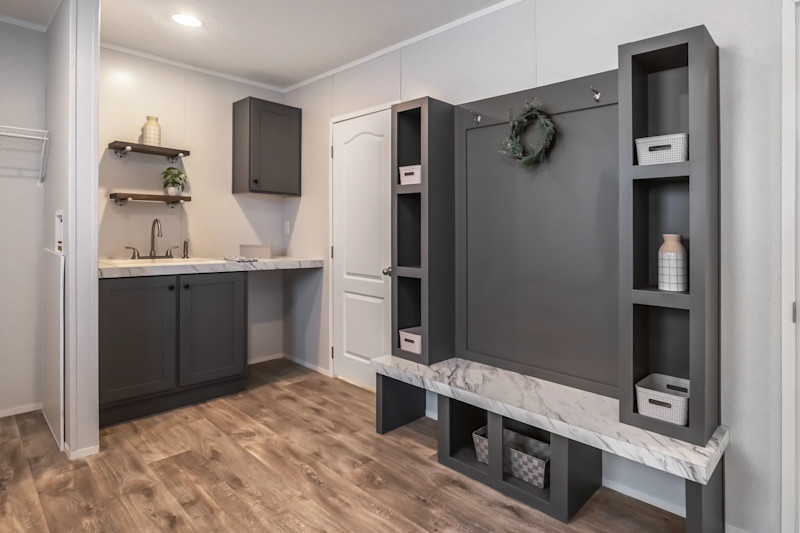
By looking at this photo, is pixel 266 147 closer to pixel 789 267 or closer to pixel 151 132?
pixel 151 132

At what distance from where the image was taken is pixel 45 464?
245 centimetres

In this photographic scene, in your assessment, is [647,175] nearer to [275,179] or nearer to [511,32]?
[511,32]

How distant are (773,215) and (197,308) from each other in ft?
10.8

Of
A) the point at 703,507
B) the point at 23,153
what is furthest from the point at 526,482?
the point at 23,153

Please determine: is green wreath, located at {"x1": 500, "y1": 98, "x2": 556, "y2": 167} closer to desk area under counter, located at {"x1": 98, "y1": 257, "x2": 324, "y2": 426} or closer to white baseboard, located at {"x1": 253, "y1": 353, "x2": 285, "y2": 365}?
desk area under counter, located at {"x1": 98, "y1": 257, "x2": 324, "y2": 426}

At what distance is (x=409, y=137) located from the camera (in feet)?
9.74

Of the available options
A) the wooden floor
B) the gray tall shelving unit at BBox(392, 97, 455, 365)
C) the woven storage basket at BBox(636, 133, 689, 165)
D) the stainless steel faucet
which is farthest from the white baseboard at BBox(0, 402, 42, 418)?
the woven storage basket at BBox(636, 133, 689, 165)

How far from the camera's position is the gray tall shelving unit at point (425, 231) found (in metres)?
2.74

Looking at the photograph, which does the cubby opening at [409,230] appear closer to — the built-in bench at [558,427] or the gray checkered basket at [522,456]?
the built-in bench at [558,427]

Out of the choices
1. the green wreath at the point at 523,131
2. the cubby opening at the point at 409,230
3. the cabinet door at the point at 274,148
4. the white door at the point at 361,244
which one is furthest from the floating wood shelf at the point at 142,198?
the green wreath at the point at 523,131

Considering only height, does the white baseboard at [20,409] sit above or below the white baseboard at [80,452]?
above


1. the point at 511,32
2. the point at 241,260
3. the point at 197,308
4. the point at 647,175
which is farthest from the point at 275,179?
the point at 647,175

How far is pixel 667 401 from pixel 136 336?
9.88 feet

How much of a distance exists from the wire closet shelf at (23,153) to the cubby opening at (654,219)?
351 centimetres
